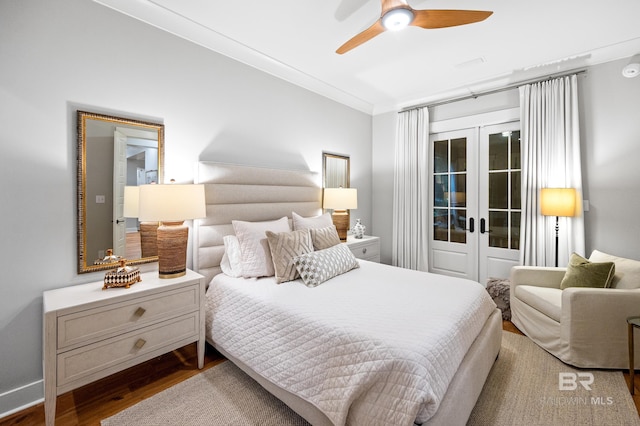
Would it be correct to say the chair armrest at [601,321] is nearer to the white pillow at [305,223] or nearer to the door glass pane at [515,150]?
the door glass pane at [515,150]

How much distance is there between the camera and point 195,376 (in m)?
2.05

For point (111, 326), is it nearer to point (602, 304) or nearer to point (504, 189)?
Answer: point (602, 304)

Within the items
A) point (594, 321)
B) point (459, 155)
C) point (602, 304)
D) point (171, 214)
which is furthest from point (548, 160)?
point (171, 214)

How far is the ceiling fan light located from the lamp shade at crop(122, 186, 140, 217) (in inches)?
81.6

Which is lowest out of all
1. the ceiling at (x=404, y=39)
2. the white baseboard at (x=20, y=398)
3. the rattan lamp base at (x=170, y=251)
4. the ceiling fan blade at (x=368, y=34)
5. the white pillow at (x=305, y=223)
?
the white baseboard at (x=20, y=398)

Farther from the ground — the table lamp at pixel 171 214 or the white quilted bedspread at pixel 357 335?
the table lamp at pixel 171 214

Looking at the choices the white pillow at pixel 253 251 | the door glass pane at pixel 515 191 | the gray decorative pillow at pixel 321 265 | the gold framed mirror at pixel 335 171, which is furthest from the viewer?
the gold framed mirror at pixel 335 171

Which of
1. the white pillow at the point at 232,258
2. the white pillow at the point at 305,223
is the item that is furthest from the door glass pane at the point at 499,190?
the white pillow at the point at 232,258

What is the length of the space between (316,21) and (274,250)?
6.15ft

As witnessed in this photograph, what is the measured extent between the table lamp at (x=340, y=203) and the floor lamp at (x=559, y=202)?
1938mm

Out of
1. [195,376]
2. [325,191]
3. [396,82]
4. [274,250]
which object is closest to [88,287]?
[195,376]

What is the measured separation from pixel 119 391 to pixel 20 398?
509 mm

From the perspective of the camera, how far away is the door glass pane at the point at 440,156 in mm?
3957

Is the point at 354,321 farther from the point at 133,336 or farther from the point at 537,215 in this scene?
the point at 537,215
